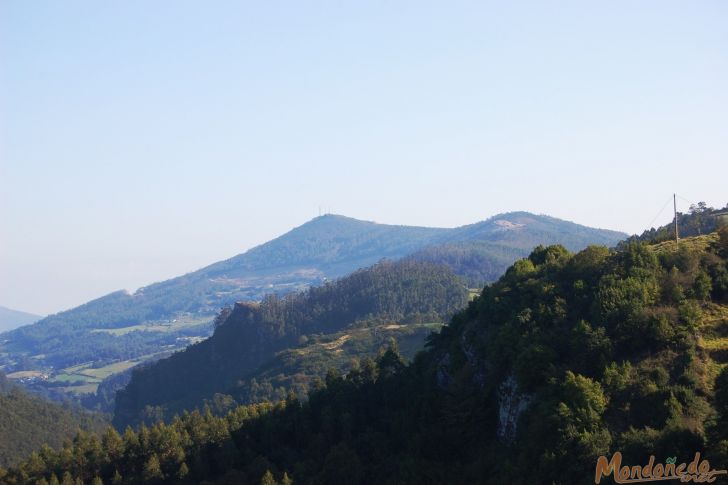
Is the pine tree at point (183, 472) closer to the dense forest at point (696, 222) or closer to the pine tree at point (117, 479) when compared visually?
the pine tree at point (117, 479)

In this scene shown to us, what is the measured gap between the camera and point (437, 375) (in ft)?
211

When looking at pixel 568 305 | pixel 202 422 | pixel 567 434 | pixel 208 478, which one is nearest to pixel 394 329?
pixel 202 422

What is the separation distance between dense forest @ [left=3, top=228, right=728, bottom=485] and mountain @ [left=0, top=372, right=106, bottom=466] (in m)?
74.6

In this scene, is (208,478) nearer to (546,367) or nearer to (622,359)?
(546,367)

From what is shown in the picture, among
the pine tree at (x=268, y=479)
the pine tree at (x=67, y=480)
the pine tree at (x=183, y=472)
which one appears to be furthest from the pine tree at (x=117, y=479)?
the pine tree at (x=268, y=479)

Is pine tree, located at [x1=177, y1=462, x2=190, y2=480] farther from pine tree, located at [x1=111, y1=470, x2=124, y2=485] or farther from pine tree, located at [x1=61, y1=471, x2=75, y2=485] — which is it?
pine tree, located at [x1=61, y1=471, x2=75, y2=485]

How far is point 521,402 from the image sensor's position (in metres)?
48.0

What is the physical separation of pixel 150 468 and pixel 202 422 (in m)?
11.7

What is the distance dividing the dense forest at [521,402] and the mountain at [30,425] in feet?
245

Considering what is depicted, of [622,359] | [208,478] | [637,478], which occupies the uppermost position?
[622,359]

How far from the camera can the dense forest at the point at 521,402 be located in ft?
135

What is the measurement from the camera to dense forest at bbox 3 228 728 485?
4128cm

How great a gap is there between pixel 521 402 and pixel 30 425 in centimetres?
14294

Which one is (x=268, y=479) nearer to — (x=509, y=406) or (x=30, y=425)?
(x=509, y=406)
